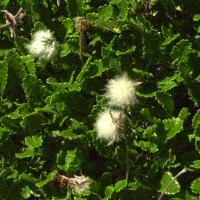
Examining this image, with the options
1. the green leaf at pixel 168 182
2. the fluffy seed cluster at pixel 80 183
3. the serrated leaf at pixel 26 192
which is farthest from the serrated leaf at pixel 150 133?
the serrated leaf at pixel 26 192

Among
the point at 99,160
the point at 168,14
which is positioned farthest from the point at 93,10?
the point at 99,160

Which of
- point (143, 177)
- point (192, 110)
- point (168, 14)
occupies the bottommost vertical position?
point (143, 177)

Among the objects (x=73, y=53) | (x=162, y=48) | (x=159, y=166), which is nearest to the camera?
(x=159, y=166)

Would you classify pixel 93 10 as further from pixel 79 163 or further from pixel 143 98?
pixel 79 163

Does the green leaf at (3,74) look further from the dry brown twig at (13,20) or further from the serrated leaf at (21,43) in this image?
the dry brown twig at (13,20)

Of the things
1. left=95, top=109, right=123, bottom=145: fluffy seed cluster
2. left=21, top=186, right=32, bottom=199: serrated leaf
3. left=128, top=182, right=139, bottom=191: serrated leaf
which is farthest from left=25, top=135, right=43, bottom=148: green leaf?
left=128, top=182, right=139, bottom=191: serrated leaf

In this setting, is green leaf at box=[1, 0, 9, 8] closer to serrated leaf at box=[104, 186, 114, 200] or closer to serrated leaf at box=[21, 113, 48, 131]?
serrated leaf at box=[21, 113, 48, 131]
